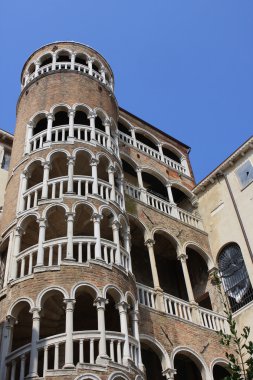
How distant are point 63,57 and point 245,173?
31.0 ft

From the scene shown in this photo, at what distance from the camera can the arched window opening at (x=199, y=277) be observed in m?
20.4

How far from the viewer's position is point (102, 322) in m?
12.7

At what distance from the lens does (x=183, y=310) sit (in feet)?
57.3

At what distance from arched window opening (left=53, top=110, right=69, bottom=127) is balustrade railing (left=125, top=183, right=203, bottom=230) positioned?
11.2ft

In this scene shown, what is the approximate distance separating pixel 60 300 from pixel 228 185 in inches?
434

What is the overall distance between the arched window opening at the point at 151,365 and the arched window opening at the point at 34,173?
680 cm

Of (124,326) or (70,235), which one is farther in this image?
(70,235)

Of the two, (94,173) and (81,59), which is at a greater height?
(81,59)

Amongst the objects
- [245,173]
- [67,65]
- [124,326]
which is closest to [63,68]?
[67,65]

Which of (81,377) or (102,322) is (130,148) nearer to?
(102,322)

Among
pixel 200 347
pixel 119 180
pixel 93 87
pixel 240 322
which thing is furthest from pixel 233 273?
pixel 93 87

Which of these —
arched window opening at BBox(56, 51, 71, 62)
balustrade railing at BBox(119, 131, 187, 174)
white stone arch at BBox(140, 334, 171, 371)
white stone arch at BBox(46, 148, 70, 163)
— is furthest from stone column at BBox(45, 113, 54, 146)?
white stone arch at BBox(140, 334, 171, 371)

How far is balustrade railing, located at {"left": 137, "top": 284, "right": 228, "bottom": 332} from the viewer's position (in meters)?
16.6

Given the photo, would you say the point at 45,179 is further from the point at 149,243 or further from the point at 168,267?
the point at 168,267
